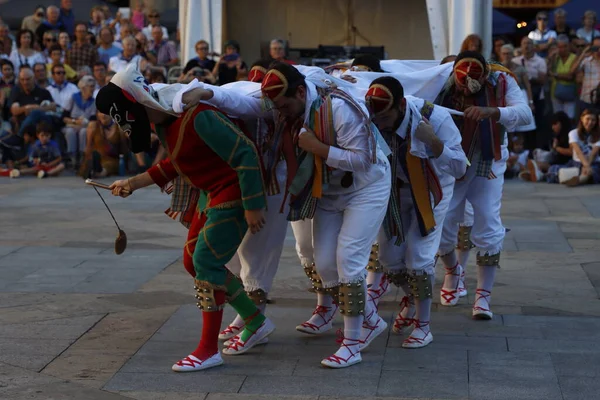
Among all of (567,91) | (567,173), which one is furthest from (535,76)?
(567,173)

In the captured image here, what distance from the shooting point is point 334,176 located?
238 inches

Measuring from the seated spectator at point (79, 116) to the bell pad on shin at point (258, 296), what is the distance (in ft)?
35.5

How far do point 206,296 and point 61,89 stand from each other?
39.5 feet

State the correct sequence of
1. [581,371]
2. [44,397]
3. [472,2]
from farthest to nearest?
[472,2]
[581,371]
[44,397]

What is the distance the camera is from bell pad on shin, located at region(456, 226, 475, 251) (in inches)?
312

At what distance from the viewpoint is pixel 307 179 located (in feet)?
19.7

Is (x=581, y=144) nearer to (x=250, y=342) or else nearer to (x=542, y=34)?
(x=542, y=34)

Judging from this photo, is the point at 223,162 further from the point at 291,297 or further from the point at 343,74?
the point at 291,297

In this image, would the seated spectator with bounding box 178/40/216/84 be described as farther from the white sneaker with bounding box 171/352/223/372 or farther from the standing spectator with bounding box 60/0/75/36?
the white sneaker with bounding box 171/352/223/372

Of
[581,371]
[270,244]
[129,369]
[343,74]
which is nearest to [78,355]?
[129,369]

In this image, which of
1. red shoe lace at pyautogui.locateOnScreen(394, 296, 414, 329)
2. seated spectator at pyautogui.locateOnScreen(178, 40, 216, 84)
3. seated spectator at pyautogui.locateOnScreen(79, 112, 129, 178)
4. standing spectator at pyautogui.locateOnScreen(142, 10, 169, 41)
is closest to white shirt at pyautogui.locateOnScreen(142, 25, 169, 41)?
standing spectator at pyautogui.locateOnScreen(142, 10, 169, 41)

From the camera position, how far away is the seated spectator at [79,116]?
55.5 ft

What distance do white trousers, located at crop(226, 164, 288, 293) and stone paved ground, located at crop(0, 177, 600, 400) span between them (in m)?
0.40

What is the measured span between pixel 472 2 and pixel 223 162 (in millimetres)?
10064
